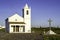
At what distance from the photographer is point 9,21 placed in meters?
46.5

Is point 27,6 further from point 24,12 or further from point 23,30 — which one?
point 23,30

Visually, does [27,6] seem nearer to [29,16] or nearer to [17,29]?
[29,16]

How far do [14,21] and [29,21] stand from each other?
3590mm

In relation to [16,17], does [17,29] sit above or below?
below

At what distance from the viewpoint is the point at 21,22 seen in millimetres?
46375

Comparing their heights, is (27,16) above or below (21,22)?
above

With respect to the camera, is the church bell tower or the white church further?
the church bell tower

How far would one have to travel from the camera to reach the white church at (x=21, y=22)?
1795 inches

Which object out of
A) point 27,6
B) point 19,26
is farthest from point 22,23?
point 27,6

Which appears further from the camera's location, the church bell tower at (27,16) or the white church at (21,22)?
the church bell tower at (27,16)

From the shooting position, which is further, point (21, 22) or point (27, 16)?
point (27, 16)

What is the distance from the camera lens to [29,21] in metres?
46.2

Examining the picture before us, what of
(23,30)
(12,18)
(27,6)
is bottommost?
(23,30)

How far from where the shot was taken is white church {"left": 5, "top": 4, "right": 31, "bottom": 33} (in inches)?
1795
